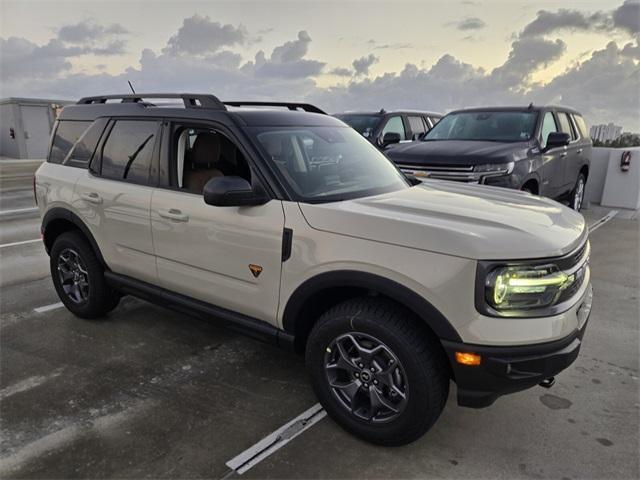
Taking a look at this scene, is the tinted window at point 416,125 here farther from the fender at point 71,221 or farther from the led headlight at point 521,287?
the led headlight at point 521,287

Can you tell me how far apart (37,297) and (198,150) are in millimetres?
2752

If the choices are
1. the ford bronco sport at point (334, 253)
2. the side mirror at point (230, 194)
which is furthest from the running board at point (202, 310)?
the side mirror at point (230, 194)

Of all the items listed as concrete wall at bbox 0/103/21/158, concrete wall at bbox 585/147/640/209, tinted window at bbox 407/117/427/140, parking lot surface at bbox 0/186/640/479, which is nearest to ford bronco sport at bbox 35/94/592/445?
parking lot surface at bbox 0/186/640/479

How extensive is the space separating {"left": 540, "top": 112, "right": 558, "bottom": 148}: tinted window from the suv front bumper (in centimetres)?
577

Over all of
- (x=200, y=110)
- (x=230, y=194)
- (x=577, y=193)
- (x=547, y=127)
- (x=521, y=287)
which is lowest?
(x=577, y=193)

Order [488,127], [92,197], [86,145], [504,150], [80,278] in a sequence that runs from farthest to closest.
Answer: [488,127]
[504,150]
[80,278]
[86,145]
[92,197]

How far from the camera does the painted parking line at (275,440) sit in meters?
2.64

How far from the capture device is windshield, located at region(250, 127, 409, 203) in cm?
311

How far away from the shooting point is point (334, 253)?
2.71 meters

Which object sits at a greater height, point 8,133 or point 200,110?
point 200,110

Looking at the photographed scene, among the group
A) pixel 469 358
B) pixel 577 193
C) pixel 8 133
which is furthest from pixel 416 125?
pixel 8 133

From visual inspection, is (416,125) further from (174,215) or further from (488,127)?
(174,215)

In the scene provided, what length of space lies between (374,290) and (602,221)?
859 centimetres

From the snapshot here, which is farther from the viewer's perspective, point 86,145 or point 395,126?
point 395,126
